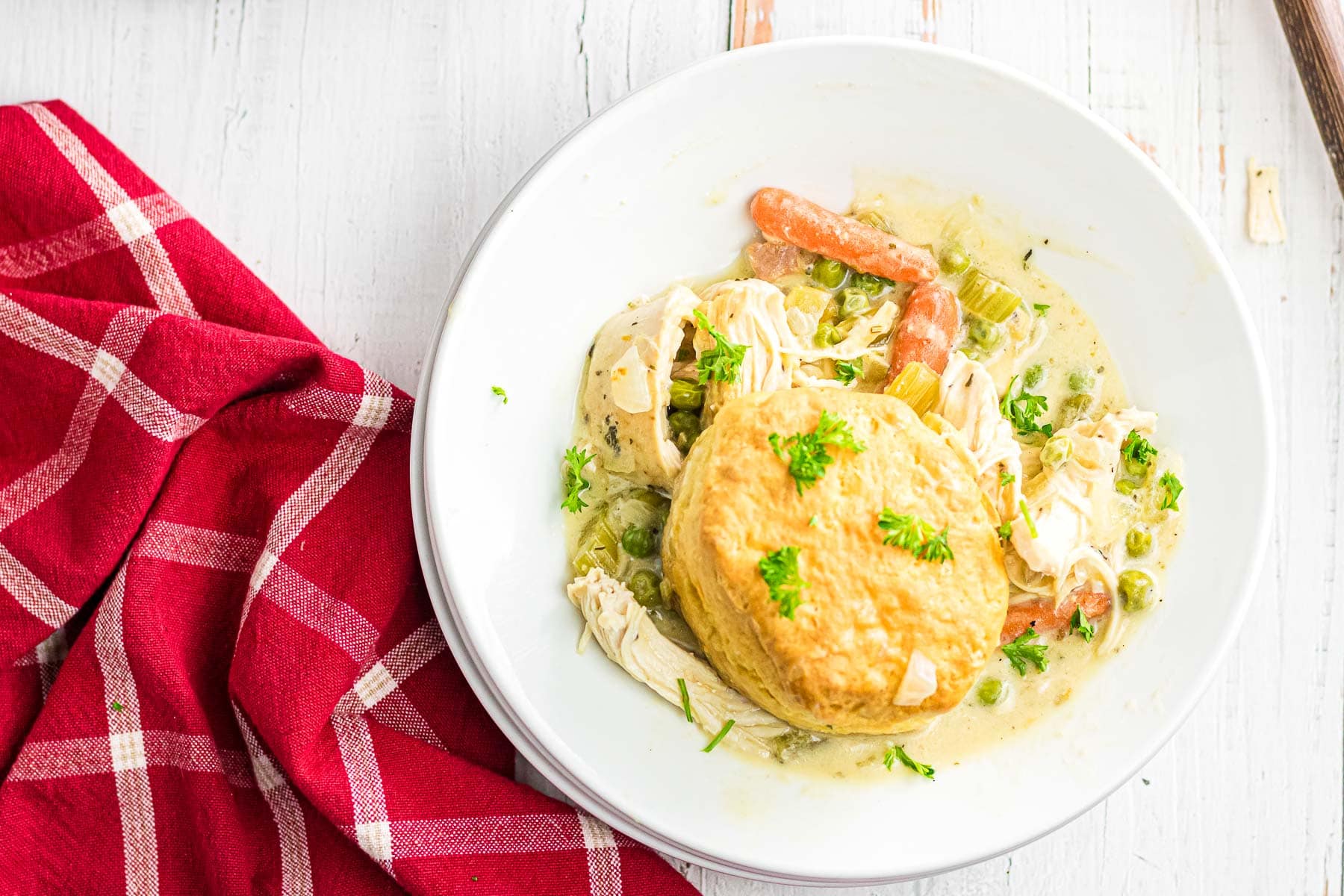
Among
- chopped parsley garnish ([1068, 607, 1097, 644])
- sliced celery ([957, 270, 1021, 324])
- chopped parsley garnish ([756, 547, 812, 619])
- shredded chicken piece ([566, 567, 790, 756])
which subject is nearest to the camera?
chopped parsley garnish ([756, 547, 812, 619])

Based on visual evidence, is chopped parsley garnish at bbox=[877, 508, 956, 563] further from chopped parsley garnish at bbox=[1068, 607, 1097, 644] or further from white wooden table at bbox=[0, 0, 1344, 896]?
white wooden table at bbox=[0, 0, 1344, 896]

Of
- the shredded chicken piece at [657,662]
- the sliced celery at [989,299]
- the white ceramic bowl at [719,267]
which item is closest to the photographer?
the white ceramic bowl at [719,267]

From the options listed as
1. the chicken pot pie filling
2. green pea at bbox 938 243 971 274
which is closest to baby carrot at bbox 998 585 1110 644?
the chicken pot pie filling

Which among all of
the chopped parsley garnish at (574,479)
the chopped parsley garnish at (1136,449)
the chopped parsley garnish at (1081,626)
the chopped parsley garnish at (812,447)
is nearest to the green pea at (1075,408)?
the chopped parsley garnish at (1136,449)

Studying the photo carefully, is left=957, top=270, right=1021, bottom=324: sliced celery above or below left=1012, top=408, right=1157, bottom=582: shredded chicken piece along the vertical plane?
above

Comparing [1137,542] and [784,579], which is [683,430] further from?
[1137,542]

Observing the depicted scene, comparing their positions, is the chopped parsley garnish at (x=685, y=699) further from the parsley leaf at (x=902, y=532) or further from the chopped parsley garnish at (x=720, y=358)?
the chopped parsley garnish at (x=720, y=358)

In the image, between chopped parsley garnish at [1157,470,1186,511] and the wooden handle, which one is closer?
chopped parsley garnish at [1157,470,1186,511]
